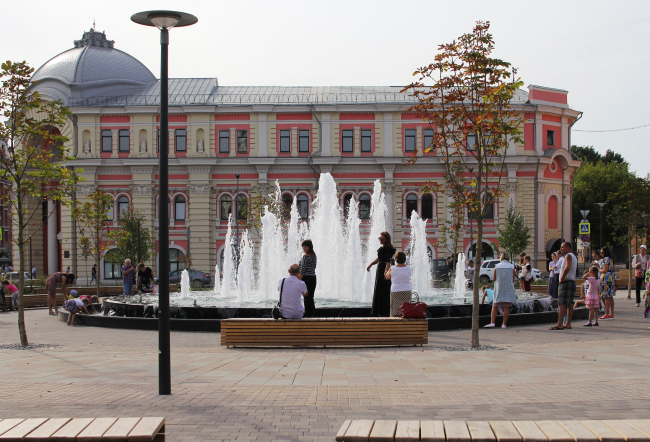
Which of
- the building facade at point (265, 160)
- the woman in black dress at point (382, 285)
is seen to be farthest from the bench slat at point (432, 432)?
the building facade at point (265, 160)

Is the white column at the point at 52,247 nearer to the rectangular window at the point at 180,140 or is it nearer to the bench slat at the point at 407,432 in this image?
the rectangular window at the point at 180,140

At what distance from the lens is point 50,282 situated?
21625mm

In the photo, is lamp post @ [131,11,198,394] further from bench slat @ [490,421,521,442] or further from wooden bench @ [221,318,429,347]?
wooden bench @ [221,318,429,347]

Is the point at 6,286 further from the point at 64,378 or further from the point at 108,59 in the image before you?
the point at 108,59

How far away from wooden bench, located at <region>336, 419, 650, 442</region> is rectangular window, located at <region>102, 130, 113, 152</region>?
155ft

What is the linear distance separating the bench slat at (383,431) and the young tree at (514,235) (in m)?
41.5

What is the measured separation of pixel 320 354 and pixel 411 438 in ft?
21.6

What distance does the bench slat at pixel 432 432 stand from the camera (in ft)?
15.7

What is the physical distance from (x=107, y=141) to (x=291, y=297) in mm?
40737

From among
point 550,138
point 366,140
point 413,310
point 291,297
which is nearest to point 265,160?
point 366,140

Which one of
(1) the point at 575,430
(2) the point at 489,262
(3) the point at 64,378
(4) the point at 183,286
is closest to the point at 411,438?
(1) the point at 575,430

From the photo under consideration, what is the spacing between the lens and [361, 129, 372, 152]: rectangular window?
49.3 metres

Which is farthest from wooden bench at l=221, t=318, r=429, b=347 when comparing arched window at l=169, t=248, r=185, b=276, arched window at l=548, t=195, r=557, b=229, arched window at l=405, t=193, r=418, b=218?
arched window at l=548, t=195, r=557, b=229

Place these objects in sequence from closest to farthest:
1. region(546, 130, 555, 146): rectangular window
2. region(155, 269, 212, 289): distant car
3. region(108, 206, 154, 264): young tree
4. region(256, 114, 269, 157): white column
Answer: region(155, 269, 212, 289): distant car → region(108, 206, 154, 264): young tree → region(256, 114, 269, 157): white column → region(546, 130, 555, 146): rectangular window
